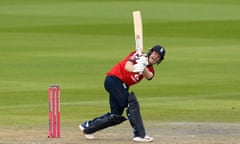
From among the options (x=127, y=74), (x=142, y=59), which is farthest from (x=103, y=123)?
(x=142, y=59)

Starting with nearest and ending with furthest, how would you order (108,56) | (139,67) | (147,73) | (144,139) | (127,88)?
1. (139,67)
2. (147,73)
3. (144,139)
4. (127,88)
5. (108,56)

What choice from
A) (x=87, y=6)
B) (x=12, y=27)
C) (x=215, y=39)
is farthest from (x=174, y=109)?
(x=87, y=6)

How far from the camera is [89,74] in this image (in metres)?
26.7

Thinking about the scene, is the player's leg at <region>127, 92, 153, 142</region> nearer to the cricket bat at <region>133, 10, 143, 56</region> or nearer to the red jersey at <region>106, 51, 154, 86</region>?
the red jersey at <region>106, 51, 154, 86</region>

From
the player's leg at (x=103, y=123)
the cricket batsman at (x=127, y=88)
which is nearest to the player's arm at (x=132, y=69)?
the cricket batsman at (x=127, y=88)

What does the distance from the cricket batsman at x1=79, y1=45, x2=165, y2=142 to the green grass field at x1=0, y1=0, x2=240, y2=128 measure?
2.42 meters

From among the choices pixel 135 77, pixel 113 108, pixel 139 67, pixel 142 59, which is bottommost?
pixel 113 108

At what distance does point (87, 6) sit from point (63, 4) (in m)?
1.68

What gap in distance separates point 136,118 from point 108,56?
688 inches

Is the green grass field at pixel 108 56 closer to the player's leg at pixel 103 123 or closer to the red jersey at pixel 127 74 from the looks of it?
the player's leg at pixel 103 123

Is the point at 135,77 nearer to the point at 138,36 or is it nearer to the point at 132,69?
the point at 132,69

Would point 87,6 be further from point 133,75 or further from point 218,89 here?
point 133,75

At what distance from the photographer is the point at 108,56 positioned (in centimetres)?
3156

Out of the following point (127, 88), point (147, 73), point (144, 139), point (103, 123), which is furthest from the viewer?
point (103, 123)
